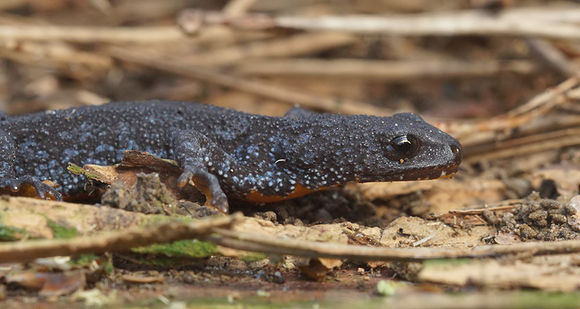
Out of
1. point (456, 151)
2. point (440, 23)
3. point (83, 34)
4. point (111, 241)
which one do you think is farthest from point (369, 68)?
point (111, 241)

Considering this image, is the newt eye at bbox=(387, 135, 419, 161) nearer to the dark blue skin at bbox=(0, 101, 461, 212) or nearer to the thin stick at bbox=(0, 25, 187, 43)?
the dark blue skin at bbox=(0, 101, 461, 212)

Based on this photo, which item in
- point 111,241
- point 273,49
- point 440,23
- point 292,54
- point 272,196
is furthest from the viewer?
point 292,54

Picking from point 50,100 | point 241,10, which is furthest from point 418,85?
point 50,100

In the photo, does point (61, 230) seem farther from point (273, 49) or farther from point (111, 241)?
point (273, 49)

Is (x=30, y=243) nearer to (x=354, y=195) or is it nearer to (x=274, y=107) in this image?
(x=354, y=195)

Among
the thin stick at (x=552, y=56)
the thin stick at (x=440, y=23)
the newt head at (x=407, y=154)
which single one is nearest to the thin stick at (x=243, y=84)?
the thin stick at (x=440, y=23)

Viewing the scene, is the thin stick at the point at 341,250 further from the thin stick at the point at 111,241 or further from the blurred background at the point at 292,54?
the blurred background at the point at 292,54
